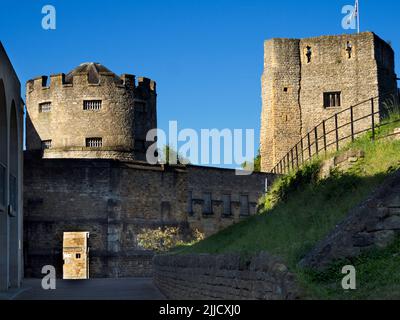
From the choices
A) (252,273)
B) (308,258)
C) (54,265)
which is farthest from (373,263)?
(54,265)

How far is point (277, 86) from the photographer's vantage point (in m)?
57.5

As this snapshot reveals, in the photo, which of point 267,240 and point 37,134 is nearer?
point 267,240

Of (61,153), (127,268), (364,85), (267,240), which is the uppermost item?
(364,85)

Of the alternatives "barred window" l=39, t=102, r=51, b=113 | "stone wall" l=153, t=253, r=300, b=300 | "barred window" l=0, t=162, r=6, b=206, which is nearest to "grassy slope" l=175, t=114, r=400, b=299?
"stone wall" l=153, t=253, r=300, b=300

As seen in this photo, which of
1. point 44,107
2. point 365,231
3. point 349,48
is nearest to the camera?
point 365,231

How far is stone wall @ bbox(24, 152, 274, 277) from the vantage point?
134 ft

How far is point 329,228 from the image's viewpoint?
13.7 metres

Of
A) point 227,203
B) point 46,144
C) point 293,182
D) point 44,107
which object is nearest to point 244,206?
point 227,203

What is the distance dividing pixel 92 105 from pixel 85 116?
0.82 m

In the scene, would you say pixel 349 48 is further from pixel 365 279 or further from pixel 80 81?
pixel 365 279

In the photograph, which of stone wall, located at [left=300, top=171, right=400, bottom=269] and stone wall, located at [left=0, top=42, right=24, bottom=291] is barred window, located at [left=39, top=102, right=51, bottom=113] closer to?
stone wall, located at [left=0, top=42, right=24, bottom=291]

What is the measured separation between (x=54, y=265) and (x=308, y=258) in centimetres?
2959

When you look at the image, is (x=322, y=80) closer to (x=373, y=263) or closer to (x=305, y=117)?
(x=305, y=117)

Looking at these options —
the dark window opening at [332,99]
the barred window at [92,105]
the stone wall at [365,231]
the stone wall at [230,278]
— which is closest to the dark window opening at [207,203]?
the barred window at [92,105]
